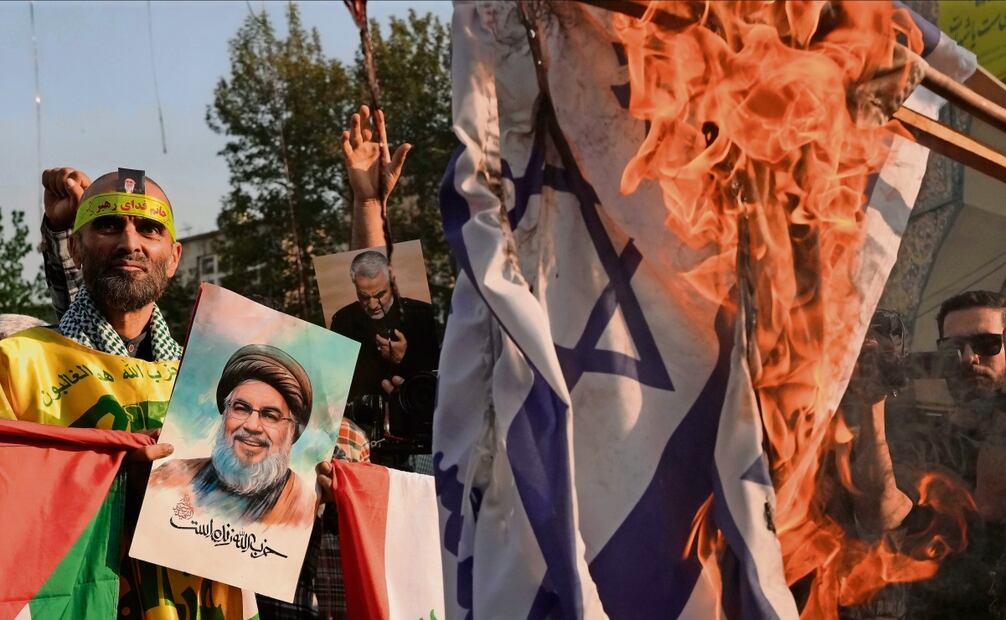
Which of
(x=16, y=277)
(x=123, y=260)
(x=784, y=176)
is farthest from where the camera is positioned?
(x=16, y=277)

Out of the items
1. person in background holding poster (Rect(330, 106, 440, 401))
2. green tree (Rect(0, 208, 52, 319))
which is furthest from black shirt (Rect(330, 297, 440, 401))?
green tree (Rect(0, 208, 52, 319))

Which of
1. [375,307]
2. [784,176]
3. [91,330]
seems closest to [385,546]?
[91,330]

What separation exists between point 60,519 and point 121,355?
56 cm

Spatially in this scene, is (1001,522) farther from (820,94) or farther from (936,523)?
(820,94)

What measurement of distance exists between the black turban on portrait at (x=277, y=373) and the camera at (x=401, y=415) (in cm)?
78

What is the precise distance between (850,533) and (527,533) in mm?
777

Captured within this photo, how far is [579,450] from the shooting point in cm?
231

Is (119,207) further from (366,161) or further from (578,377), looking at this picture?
(578,377)

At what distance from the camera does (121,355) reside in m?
3.66

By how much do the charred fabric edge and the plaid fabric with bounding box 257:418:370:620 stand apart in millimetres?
2099

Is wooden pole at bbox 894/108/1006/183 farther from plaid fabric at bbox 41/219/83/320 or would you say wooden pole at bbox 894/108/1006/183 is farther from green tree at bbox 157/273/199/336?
green tree at bbox 157/273/199/336

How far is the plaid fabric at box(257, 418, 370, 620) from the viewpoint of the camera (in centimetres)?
379

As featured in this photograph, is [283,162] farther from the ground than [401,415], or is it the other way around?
[283,162]

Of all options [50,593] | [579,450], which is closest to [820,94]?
[579,450]
